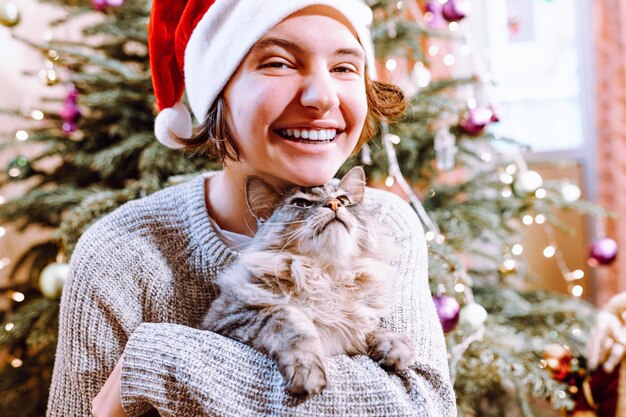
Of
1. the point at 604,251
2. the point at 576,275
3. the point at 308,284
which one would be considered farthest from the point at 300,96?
the point at 576,275

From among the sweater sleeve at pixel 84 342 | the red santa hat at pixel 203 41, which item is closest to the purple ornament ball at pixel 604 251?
the red santa hat at pixel 203 41

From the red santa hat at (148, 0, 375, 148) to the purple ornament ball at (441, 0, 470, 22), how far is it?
2.44 ft

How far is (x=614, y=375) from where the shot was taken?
172 centimetres

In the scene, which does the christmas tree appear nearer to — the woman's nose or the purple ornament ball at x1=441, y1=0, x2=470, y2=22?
the purple ornament ball at x1=441, y1=0, x2=470, y2=22

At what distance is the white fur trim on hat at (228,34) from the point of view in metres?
0.89

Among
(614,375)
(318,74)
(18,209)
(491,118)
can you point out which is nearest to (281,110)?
(318,74)

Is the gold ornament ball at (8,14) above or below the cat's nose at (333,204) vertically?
below

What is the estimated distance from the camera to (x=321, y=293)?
0.89 metres

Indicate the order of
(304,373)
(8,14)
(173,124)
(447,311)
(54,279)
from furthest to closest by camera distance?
(8,14) → (54,279) → (447,311) → (173,124) → (304,373)

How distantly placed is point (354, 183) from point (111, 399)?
1.91 ft

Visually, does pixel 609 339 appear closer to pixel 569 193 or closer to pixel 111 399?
pixel 569 193

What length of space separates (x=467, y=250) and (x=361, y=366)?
41.5 inches

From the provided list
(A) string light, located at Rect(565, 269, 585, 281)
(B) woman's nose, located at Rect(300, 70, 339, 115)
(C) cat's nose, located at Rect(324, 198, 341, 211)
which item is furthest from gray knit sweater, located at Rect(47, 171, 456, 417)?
(A) string light, located at Rect(565, 269, 585, 281)

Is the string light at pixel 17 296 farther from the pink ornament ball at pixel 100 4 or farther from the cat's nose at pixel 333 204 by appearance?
the cat's nose at pixel 333 204
